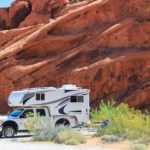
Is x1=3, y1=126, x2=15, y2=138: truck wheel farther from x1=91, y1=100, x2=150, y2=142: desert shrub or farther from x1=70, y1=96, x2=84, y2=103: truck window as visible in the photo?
x1=91, y1=100, x2=150, y2=142: desert shrub

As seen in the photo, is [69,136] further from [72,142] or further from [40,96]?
[40,96]

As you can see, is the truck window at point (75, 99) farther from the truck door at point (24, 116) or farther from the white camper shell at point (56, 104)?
the truck door at point (24, 116)

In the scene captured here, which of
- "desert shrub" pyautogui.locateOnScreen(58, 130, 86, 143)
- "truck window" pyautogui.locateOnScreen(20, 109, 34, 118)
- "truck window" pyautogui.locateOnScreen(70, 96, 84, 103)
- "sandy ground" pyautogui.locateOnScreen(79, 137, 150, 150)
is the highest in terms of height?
"truck window" pyautogui.locateOnScreen(70, 96, 84, 103)

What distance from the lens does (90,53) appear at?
35.9 meters

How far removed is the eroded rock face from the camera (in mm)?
33656

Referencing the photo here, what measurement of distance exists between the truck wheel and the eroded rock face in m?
10.00

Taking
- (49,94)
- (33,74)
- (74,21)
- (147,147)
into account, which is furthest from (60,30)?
(147,147)

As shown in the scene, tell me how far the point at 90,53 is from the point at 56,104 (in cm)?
1108

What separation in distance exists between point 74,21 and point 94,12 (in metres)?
1.84

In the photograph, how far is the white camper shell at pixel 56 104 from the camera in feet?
83.5

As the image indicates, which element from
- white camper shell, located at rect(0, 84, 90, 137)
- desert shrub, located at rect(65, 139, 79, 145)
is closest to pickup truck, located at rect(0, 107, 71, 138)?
white camper shell, located at rect(0, 84, 90, 137)

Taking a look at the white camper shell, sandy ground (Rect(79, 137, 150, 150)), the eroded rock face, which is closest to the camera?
sandy ground (Rect(79, 137, 150, 150))

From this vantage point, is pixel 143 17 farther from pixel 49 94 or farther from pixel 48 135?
pixel 48 135

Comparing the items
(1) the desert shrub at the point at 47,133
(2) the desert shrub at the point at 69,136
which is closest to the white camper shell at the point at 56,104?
(1) the desert shrub at the point at 47,133
